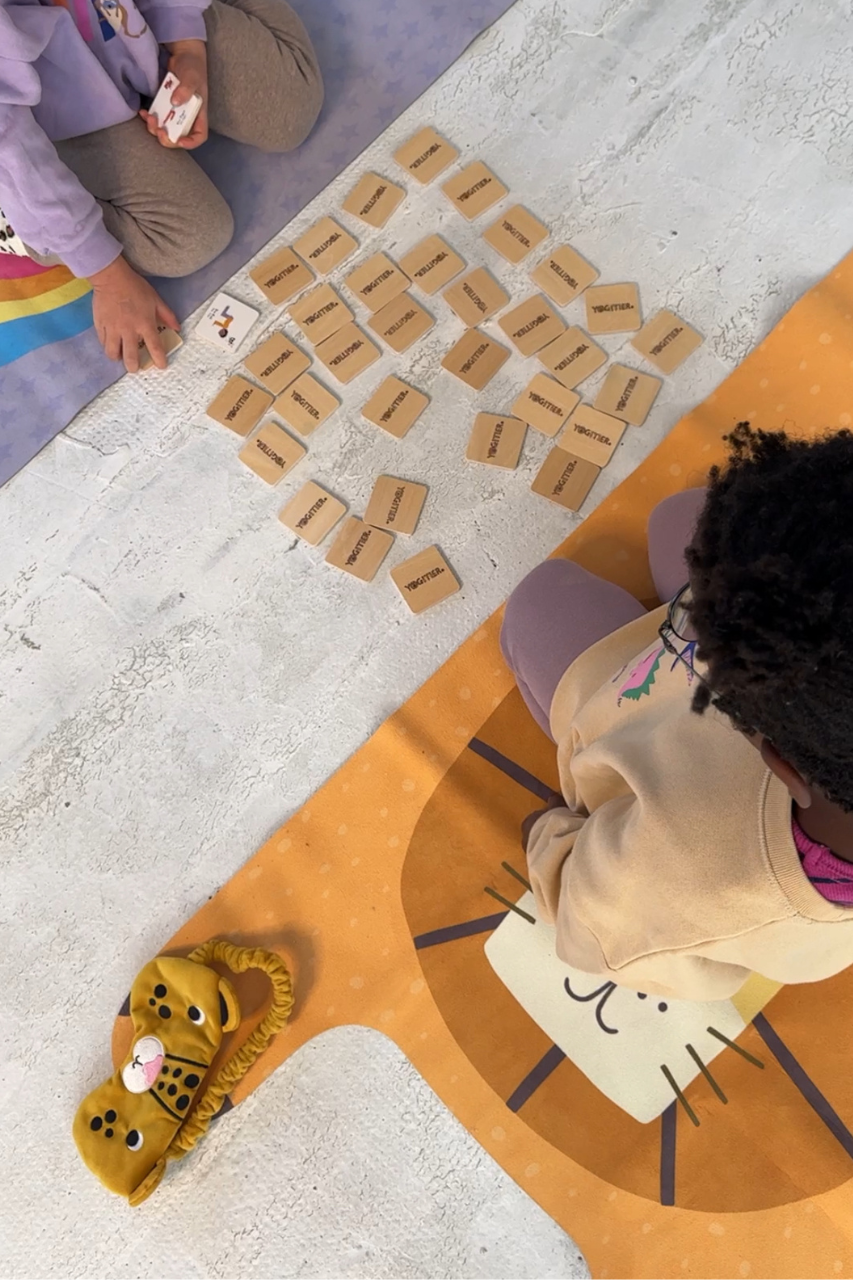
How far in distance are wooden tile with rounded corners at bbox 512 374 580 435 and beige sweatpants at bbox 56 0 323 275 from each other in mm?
472

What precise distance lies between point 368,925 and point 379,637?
0.35 metres

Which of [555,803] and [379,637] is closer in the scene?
[555,803]

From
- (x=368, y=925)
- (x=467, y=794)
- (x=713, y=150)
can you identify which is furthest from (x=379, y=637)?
(x=713, y=150)

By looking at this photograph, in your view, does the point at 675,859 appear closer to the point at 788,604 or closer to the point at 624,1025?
the point at 788,604

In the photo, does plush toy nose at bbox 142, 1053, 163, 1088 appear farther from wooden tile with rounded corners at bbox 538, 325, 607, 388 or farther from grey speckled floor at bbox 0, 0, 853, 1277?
wooden tile with rounded corners at bbox 538, 325, 607, 388

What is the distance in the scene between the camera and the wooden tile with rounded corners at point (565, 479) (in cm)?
113

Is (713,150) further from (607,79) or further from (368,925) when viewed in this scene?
(368,925)

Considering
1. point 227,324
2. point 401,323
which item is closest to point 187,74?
point 227,324

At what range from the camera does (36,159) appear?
3.26 feet

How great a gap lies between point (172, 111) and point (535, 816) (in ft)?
3.23

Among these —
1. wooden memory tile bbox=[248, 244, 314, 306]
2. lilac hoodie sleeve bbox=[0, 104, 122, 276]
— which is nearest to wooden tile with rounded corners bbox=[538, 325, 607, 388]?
wooden memory tile bbox=[248, 244, 314, 306]

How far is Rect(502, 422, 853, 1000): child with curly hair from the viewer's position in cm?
50

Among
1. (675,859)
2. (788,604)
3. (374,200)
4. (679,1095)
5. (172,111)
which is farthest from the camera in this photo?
(374,200)

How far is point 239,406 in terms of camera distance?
1175mm
